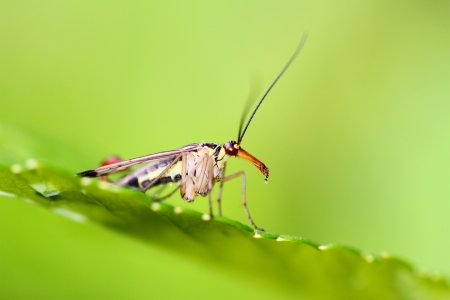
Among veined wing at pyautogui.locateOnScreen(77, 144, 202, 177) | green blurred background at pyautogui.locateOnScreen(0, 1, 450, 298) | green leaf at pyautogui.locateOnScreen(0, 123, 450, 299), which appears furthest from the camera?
green blurred background at pyautogui.locateOnScreen(0, 1, 450, 298)

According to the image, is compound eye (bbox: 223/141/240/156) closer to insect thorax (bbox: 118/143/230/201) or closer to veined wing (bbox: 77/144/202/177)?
insect thorax (bbox: 118/143/230/201)

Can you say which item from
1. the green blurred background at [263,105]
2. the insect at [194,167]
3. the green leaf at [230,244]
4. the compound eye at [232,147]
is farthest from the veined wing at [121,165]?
the green leaf at [230,244]

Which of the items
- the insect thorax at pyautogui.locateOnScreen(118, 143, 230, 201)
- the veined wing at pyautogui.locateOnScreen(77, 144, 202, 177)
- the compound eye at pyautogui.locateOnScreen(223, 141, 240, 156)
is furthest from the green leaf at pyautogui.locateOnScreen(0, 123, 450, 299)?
the compound eye at pyautogui.locateOnScreen(223, 141, 240, 156)

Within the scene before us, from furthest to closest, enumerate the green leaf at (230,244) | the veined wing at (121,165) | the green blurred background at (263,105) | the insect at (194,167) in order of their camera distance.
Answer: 1. the green blurred background at (263,105)
2. the insect at (194,167)
3. the veined wing at (121,165)
4. the green leaf at (230,244)

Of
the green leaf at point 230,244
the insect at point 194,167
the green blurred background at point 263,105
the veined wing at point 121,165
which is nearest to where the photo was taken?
the green leaf at point 230,244

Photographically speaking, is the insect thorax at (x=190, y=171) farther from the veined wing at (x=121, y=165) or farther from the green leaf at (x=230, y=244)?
the green leaf at (x=230, y=244)

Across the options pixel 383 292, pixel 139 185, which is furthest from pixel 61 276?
pixel 383 292
